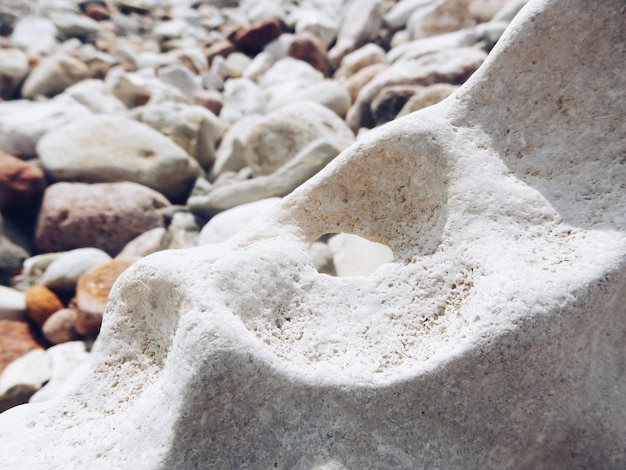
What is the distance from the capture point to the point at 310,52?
6.08 meters

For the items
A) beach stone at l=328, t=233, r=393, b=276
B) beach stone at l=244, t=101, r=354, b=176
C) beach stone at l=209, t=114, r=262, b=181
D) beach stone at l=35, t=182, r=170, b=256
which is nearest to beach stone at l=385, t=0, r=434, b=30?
beach stone at l=209, t=114, r=262, b=181

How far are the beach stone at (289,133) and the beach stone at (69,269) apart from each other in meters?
1.25

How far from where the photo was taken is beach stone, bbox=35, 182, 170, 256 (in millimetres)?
2967

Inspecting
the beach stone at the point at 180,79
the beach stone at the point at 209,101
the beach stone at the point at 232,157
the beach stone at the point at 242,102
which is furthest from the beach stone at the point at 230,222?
the beach stone at the point at 180,79

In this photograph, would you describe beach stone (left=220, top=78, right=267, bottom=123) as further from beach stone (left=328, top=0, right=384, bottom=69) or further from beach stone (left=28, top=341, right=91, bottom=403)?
beach stone (left=28, top=341, right=91, bottom=403)

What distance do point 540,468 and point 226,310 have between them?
0.65m

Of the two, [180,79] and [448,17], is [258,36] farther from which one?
[448,17]

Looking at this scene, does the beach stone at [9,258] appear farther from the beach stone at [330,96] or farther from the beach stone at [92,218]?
the beach stone at [330,96]

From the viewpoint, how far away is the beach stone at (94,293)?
2.30m

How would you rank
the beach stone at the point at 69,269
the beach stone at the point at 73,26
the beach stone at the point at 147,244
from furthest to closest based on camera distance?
1. the beach stone at the point at 73,26
2. the beach stone at the point at 147,244
3. the beach stone at the point at 69,269

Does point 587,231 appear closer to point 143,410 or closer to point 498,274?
point 498,274

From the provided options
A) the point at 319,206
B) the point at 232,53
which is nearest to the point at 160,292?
the point at 319,206

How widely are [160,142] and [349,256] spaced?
6.50 ft

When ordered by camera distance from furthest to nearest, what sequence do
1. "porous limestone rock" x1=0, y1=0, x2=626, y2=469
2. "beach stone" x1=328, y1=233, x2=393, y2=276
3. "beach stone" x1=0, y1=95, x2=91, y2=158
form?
"beach stone" x1=0, y1=95, x2=91, y2=158
"beach stone" x1=328, y1=233, x2=393, y2=276
"porous limestone rock" x1=0, y1=0, x2=626, y2=469
